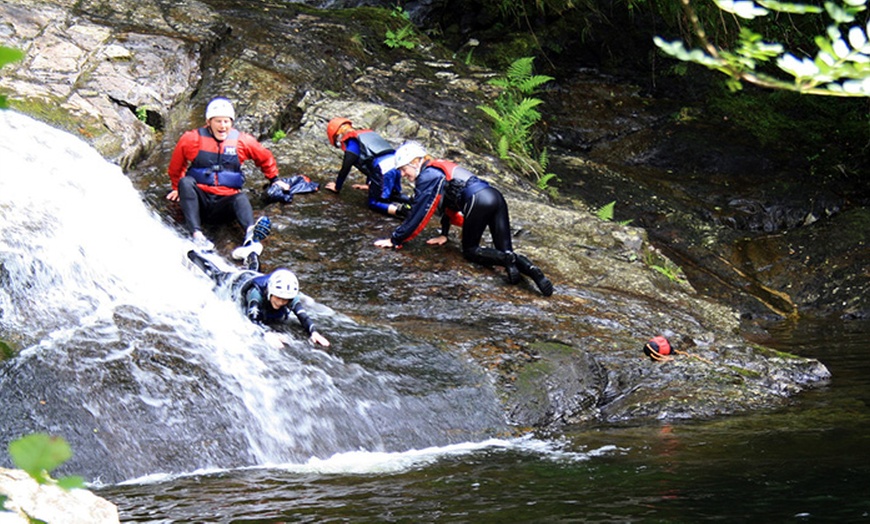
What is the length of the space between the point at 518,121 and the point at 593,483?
10.4 meters

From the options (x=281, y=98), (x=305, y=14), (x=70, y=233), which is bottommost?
(x=70, y=233)

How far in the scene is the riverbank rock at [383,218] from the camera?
27.6 feet

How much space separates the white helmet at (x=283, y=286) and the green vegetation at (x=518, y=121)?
7.18 m

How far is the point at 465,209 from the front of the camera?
32.7 feet

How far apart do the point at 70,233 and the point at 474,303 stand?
417 cm

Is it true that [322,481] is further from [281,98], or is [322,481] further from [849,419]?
[281,98]

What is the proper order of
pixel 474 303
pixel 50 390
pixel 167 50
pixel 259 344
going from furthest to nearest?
pixel 167 50 < pixel 474 303 < pixel 259 344 < pixel 50 390

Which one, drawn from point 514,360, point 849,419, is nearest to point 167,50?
point 514,360

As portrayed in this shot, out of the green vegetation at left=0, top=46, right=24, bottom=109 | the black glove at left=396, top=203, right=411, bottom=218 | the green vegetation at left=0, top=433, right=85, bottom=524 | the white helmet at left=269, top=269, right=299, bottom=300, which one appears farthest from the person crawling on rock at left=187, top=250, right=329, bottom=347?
the green vegetation at left=0, top=46, right=24, bottom=109

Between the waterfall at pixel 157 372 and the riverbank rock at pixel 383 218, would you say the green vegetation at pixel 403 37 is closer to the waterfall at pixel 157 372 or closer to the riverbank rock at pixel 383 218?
the riverbank rock at pixel 383 218

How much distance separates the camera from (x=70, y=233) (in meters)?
8.34

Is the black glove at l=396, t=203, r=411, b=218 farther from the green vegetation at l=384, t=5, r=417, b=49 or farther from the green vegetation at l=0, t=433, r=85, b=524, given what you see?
the green vegetation at l=0, t=433, r=85, b=524

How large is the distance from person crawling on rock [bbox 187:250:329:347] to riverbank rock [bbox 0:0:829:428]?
85 centimetres

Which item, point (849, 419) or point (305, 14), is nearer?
point (849, 419)
